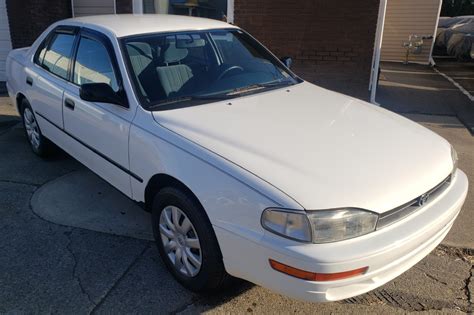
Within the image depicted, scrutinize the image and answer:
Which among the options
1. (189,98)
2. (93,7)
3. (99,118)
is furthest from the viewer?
(93,7)

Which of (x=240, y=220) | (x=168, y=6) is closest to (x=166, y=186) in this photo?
(x=240, y=220)

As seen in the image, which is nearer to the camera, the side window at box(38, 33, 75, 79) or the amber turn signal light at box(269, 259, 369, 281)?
the amber turn signal light at box(269, 259, 369, 281)

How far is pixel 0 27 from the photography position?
943 cm

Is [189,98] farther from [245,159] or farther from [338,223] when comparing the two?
[338,223]

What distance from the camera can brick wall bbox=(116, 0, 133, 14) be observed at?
8.65m

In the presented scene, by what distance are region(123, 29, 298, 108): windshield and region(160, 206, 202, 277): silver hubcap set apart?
81 centimetres

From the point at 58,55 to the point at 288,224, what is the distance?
329 centimetres

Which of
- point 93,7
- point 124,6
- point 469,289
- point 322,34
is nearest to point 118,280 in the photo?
point 469,289

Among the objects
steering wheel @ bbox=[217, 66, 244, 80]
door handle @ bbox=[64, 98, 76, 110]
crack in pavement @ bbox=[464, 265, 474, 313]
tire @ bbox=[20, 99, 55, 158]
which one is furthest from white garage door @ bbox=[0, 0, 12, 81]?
crack in pavement @ bbox=[464, 265, 474, 313]

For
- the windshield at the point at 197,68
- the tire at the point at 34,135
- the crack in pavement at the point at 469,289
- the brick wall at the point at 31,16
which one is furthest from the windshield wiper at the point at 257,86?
the brick wall at the point at 31,16

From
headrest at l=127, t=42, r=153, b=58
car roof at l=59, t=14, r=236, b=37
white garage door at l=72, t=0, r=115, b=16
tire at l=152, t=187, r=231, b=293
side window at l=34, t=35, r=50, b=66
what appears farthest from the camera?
white garage door at l=72, t=0, r=115, b=16

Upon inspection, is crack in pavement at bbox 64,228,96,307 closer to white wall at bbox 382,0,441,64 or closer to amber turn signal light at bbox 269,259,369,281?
amber turn signal light at bbox 269,259,369,281

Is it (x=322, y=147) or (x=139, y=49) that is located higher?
(x=139, y=49)

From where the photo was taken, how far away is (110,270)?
9.98ft
